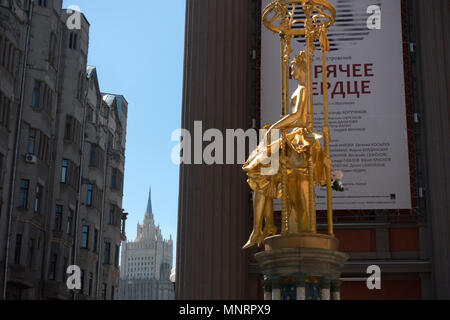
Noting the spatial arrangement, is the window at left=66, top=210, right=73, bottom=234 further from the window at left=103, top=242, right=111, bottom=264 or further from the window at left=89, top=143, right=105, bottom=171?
the window at left=103, top=242, right=111, bottom=264

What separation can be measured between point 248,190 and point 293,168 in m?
6.92

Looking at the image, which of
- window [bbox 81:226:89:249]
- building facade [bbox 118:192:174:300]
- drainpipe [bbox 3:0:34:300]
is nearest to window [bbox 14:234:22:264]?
drainpipe [bbox 3:0:34:300]

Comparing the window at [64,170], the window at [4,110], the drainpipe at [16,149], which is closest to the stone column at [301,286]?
the drainpipe at [16,149]

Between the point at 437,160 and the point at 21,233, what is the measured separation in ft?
70.4

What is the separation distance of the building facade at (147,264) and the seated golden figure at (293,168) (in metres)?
125

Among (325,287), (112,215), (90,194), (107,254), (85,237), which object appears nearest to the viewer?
(325,287)

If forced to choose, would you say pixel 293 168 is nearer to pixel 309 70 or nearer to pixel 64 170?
pixel 309 70

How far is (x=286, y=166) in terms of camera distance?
11.0 metres

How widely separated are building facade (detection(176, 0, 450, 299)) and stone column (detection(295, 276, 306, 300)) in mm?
6730

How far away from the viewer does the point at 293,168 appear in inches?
432

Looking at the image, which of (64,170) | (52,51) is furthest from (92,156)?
(52,51)
